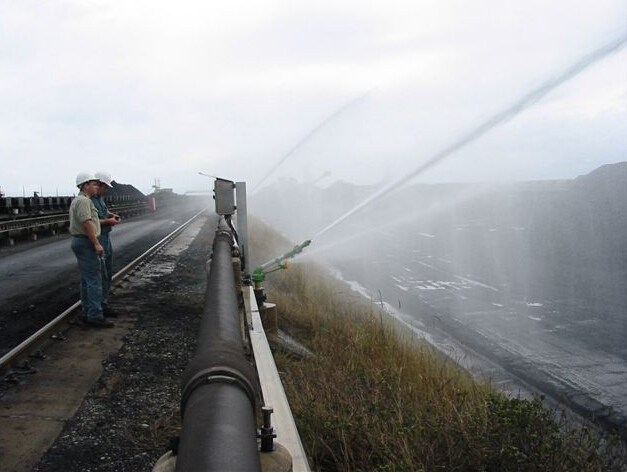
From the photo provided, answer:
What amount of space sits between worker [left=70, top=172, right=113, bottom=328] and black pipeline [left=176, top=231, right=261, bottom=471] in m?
4.35

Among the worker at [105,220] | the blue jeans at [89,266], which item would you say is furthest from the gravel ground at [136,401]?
the blue jeans at [89,266]

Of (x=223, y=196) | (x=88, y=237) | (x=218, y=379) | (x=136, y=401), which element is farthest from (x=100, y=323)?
(x=218, y=379)

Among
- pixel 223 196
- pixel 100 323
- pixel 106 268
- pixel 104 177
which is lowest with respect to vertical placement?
pixel 100 323

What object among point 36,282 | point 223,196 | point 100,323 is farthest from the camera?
point 36,282

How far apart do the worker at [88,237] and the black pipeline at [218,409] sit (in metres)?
4.35

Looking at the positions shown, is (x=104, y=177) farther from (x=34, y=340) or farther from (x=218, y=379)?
(x=218, y=379)

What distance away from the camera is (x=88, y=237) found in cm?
693

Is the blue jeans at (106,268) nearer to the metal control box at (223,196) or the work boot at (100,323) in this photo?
the work boot at (100,323)

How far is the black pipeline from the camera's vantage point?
173cm

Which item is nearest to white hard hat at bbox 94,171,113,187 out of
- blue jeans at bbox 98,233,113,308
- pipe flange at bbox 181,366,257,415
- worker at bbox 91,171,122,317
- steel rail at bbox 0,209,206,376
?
worker at bbox 91,171,122,317

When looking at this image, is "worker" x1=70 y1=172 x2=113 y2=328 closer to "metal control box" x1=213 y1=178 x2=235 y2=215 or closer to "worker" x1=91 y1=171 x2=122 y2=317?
"worker" x1=91 y1=171 x2=122 y2=317

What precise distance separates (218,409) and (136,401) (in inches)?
129

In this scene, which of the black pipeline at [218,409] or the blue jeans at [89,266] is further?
the blue jeans at [89,266]

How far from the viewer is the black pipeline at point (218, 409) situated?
1733mm
